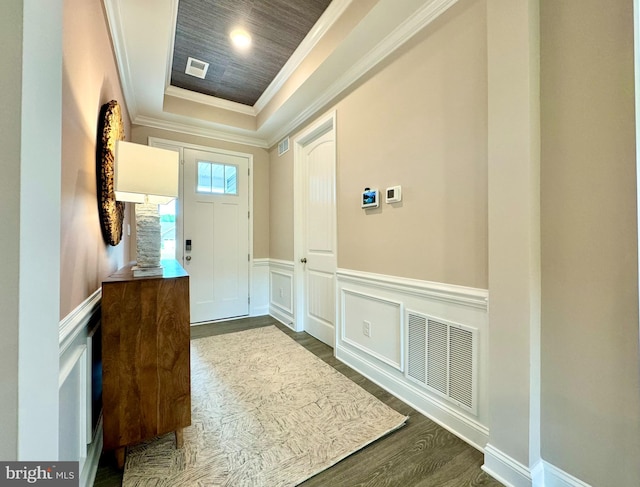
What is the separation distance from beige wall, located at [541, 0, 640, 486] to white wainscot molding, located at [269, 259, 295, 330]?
2696 millimetres

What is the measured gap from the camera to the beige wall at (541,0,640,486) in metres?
1.05

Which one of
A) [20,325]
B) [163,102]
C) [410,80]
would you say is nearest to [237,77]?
[163,102]

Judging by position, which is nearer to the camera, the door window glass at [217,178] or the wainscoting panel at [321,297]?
the wainscoting panel at [321,297]

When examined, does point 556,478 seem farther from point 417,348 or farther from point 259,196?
point 259,196

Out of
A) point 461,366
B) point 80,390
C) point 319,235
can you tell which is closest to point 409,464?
point 461,366

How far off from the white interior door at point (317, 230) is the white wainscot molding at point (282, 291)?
184mm

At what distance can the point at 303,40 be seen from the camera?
8.14 ft

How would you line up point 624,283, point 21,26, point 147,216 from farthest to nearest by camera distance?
point 147,216 < point 624,283 < point 21,26

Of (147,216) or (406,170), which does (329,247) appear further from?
(147,216)

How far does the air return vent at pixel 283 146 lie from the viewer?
364cm

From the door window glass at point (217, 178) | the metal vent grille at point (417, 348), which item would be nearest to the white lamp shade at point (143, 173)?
the metal vent grille at point (417, 348)

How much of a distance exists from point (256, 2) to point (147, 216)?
70.6 inches

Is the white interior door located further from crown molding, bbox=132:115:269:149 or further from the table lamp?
the table lamp

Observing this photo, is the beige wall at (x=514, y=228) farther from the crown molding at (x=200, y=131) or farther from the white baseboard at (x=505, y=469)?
the crown molding at (x=200, y=131)
